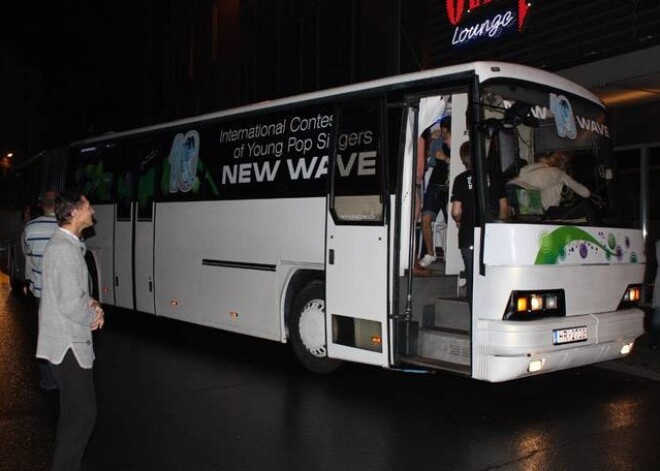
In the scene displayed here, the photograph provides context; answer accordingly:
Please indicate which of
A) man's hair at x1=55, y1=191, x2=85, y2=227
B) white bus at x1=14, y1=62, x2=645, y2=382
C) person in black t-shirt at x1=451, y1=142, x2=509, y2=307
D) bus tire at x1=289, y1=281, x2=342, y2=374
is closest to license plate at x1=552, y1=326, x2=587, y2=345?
white bus at x1=14, y1=62, x2=645, y2=382

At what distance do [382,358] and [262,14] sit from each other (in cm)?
1852

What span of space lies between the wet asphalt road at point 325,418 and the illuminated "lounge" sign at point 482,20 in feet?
22.9

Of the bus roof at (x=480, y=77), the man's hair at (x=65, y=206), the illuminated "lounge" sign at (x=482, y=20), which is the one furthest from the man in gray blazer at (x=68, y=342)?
the illuminated "lounge" sign at (x=482, y=20)

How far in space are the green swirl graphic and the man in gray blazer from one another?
12.4ft

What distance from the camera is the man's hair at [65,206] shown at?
14.6ft

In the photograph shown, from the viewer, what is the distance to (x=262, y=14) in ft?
75.6

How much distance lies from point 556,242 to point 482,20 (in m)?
8.40

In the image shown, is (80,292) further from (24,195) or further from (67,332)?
(24,195)

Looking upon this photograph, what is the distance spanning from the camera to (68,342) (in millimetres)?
4254

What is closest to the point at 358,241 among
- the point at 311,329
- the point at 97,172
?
the point at 311,329

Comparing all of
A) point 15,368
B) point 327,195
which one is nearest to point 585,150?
point 327,195

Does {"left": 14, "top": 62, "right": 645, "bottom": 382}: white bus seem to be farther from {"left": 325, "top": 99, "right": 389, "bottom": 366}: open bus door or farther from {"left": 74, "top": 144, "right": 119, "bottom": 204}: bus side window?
{"left": 74, "top": 144, "right": 119, "bottom": 204}: bus side window

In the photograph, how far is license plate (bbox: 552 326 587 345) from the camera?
6129mm

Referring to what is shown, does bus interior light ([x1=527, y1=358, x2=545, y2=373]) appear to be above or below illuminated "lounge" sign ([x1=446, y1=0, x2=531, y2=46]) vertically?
below
